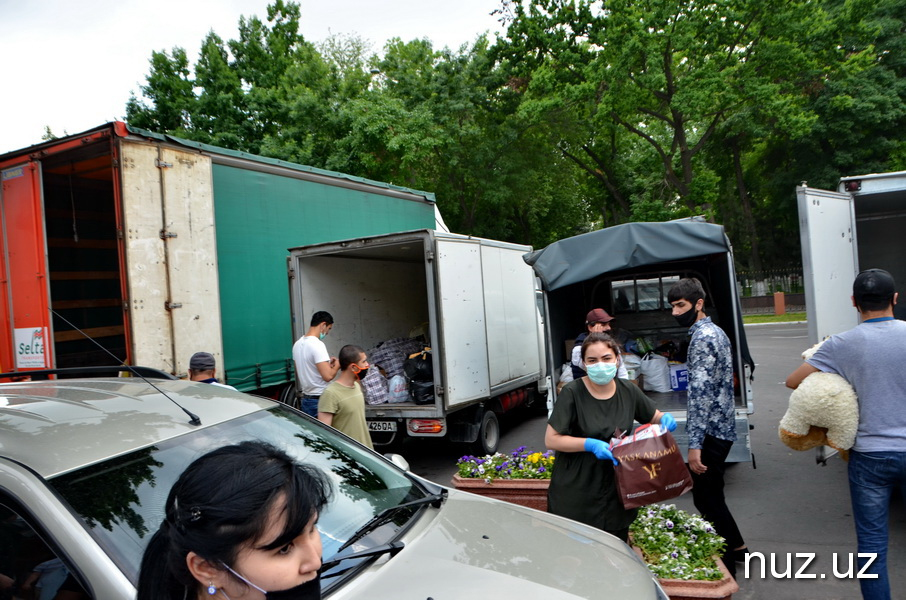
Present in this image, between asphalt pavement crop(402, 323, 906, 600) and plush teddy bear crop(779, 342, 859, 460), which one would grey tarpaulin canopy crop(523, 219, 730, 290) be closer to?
asphalt pavement crop(402, 323, 906, 600)

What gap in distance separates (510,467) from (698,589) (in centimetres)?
197

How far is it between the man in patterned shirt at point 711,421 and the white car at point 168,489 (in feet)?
5.10

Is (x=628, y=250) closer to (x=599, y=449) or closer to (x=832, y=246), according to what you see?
(x=832, y=246)

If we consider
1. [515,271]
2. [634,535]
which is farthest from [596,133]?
[634,535]

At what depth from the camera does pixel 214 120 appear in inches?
812

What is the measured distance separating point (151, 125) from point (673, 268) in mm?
19436

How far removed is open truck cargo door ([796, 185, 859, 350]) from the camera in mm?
5852

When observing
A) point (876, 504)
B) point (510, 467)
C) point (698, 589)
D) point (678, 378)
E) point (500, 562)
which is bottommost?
point (698, 589)

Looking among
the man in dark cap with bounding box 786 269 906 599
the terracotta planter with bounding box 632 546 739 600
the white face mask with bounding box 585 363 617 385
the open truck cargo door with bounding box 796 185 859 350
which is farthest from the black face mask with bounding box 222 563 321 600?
the open truck cargo door with bounding box 796 185 859 350

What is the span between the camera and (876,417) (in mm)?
3145

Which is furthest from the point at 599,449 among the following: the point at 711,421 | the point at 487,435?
the point at 487,435

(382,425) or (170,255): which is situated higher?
(170,255)

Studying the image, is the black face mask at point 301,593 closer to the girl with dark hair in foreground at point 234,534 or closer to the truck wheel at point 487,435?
the girl with dark hair in foreground at point 234,534

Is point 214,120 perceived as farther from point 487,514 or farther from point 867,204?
point 487,514
